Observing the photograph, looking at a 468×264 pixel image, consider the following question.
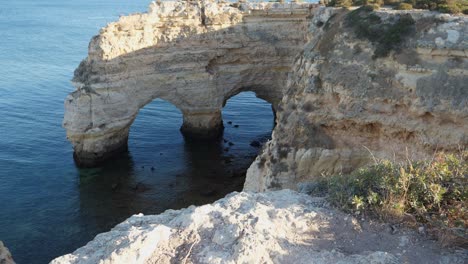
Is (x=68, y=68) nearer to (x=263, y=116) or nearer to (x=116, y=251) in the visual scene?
(x=263, y=116)

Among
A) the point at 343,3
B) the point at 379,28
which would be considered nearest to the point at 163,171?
the point at 343,3

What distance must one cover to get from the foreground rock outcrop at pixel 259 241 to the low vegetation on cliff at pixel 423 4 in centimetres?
1558

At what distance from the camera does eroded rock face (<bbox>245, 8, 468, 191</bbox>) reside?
17453 mm

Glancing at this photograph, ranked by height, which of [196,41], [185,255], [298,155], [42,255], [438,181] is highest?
[196,41]

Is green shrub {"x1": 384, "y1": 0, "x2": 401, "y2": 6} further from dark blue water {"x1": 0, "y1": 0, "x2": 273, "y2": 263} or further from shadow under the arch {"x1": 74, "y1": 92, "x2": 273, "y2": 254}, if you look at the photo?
dark blue water {"x1": 0, "y1": 0, "x2": 273, "y2": 263}

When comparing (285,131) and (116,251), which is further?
(285,131)

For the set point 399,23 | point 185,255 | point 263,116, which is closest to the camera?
point 185,255

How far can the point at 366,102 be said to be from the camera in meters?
18.8

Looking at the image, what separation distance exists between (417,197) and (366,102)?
10.9m

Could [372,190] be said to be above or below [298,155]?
above

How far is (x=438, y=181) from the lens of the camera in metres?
8.88

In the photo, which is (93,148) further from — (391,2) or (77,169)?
(391,2)

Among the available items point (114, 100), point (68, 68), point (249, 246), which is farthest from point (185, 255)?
point (68, 68)

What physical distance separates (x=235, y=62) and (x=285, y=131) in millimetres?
17397
